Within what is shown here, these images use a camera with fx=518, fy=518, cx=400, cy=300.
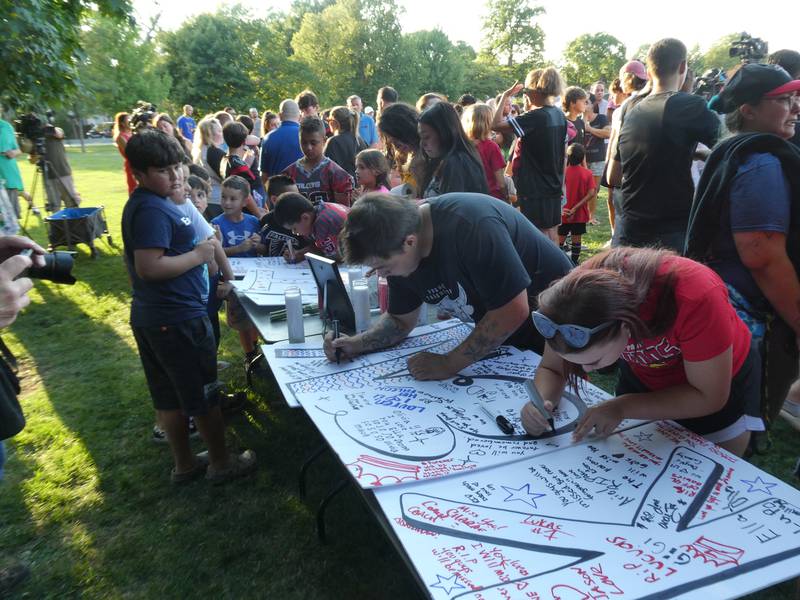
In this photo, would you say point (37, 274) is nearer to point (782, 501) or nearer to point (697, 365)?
point (697, 365)

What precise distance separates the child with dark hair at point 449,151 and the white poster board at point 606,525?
1.87 meters

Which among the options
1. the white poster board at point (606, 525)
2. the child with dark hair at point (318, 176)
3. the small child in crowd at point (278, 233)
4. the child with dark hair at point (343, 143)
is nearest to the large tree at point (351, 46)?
the child with dark hair at point (343, 143)

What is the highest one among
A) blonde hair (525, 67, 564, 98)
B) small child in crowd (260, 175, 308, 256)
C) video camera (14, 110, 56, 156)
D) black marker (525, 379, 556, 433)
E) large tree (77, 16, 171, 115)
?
large tree (77, 16, 171, 115)

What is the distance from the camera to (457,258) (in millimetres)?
1840

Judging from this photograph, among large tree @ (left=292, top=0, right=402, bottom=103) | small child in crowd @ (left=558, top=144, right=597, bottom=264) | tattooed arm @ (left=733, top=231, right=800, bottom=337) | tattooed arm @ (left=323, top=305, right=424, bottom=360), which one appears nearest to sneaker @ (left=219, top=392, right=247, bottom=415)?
tattooed arm @ (left=323, top=305, right=424, bottom=360)

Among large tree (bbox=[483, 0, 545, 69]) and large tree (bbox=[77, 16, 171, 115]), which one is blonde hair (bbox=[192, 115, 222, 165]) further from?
large tree (bbox=[483, 0, 545, 69])

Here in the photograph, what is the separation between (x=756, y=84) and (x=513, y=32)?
57825 millimetres

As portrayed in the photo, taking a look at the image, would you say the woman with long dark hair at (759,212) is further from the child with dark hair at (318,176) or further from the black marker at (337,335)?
the child with dark hair at (318,176)

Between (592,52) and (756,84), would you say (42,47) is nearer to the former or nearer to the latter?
(756,84)

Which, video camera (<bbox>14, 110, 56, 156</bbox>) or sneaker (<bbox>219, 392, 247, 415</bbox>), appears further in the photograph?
video camera (<bbox>14, 110, 56, 156</bbox>)

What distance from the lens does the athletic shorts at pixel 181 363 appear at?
2316 millimetres

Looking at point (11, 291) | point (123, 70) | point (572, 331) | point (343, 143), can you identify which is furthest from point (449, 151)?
point (123, 70)

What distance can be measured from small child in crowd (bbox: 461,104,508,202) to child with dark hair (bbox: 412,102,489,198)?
1.06 m

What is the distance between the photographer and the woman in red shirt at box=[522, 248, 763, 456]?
1.21m
